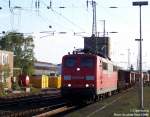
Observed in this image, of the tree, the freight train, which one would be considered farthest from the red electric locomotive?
the tree

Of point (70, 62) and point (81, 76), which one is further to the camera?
point (70, 62)

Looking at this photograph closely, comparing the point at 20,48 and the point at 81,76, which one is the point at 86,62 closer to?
the point at 81,76

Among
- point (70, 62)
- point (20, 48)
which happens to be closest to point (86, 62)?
point (70, 62)

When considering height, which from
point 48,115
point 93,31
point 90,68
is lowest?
point 48,115

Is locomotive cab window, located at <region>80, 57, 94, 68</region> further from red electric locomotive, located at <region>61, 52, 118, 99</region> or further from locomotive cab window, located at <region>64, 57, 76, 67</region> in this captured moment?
locomotive cab window, located at <region>64, 57, 76, 67</region>

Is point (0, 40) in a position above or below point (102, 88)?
above

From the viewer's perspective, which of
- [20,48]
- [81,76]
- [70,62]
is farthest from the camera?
[20,48]

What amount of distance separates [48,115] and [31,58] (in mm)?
95315

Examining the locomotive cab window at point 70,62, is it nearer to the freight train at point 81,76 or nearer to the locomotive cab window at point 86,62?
the freight train at point 81,76

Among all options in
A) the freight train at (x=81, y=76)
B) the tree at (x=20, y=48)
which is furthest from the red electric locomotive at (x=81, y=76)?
the tree at (x=20, y=48)

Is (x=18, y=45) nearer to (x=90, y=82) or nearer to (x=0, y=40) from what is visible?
(x=0, y=40)

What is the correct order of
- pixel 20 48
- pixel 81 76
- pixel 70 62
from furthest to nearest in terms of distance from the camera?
pixel 20 48 → pixel 70 62 → pixel 81 76

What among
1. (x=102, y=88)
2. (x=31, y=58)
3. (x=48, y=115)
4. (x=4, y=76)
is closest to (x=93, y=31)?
(x=4, y=76)

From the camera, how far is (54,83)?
87.2 meters
